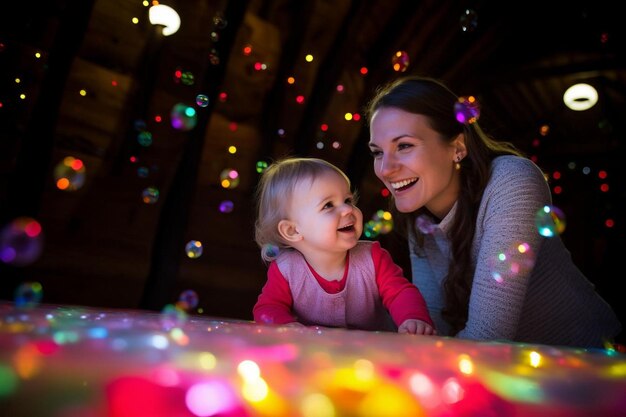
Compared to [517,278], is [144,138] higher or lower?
higher

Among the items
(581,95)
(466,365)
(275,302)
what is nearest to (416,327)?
(275,302)

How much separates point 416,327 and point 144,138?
1.93 metres

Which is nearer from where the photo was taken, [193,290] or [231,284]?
[193,290]

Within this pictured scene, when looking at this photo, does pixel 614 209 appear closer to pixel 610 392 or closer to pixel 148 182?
pixel 148 182

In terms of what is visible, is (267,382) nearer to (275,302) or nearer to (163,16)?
(275,302)

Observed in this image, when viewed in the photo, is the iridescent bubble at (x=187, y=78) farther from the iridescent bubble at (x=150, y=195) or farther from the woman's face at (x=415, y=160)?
the woman's face at (x=415, y=160)

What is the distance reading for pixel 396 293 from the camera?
151cm

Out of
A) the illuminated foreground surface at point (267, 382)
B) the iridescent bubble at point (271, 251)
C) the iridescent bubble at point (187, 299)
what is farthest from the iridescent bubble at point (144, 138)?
the illuminated foreground surface at point (267, 382)

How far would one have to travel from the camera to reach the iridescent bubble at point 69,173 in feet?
6.82

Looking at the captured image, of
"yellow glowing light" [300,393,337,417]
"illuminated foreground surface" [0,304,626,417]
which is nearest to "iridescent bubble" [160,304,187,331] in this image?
"illuminated foreground surface" [0,304,626,417]

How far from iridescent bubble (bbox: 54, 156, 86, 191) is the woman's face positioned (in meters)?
1.25

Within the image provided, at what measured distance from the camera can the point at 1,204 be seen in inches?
93.8

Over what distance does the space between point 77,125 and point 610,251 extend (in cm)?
563

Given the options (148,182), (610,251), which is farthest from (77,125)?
(610,251)
